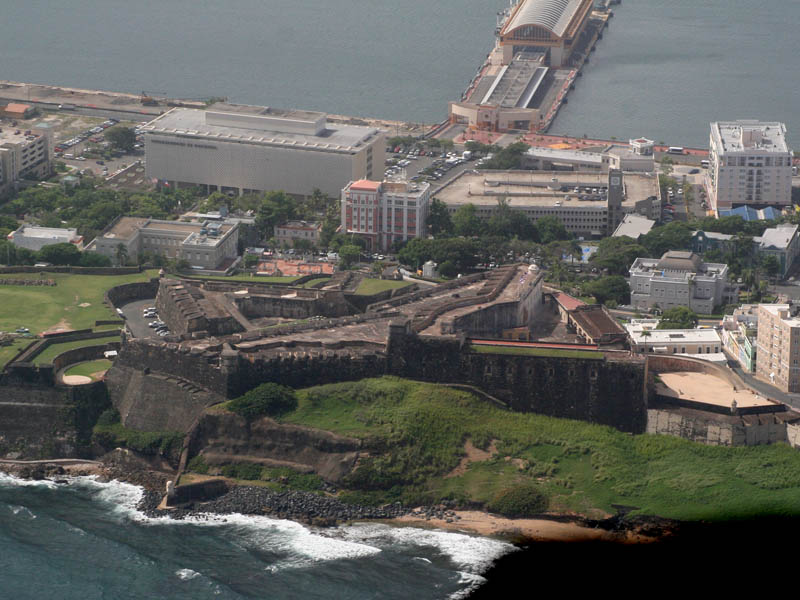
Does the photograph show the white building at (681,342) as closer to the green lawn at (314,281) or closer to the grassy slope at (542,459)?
the grassy slope at (542,459)

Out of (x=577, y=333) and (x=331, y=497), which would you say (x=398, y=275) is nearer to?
(x=577, y=333)

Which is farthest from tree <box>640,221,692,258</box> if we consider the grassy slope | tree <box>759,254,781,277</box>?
the grassy slope

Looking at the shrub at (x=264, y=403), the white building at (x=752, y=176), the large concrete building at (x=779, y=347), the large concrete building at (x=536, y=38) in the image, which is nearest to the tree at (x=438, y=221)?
the white building at (x=752, y=176)

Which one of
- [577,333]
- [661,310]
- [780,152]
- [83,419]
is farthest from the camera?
[780,152]

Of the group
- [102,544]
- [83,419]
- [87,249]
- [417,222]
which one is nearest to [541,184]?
[417,222]

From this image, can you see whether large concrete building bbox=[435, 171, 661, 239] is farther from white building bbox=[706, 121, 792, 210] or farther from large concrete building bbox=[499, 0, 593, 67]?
large concrete building bbox=[499, 0, 593, 67]

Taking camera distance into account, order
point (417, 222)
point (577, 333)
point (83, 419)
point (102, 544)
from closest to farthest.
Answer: point (102, 544) → point (83, 419) → point (577, 333) → point (417, 222)

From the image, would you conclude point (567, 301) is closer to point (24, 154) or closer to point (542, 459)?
point (542, 459)
